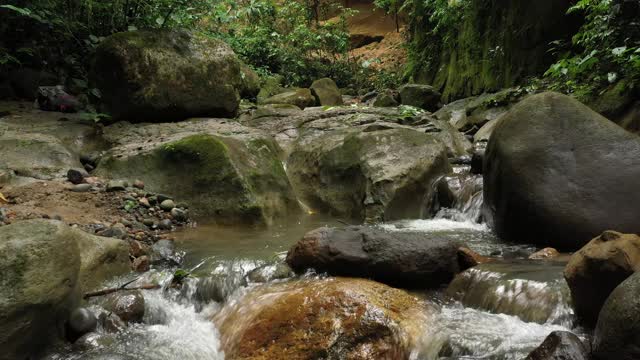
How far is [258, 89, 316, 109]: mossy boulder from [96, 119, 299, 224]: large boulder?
5.35 m

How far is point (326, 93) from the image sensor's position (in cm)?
1411

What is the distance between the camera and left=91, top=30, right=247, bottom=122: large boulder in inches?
305

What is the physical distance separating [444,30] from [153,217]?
10005 millimetres

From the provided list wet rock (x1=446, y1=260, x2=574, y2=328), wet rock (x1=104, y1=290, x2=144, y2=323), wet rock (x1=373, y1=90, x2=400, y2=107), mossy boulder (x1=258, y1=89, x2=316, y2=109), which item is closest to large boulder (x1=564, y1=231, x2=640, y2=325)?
wet rock (x1=446, y1=260, x2=574, y2=328)

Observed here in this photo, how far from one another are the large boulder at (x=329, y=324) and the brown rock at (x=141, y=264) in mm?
1302

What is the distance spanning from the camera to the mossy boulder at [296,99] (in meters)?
12.4

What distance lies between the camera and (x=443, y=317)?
3.59m

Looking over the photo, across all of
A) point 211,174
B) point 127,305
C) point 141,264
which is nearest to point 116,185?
point 211,174

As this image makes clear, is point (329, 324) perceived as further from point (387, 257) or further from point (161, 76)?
point (161, 76)

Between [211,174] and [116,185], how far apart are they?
3.77ft

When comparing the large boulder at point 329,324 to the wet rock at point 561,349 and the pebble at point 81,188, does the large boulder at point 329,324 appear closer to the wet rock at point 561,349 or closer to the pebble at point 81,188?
the wet rock at point 561,349

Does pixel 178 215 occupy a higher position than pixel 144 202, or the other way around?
pixel 144 202

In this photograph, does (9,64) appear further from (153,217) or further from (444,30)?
(444,30)

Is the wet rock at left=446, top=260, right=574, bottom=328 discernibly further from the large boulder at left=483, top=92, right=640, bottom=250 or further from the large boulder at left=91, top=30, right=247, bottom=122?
the large boulder at left=91, top=30, right=247, bottom=122
